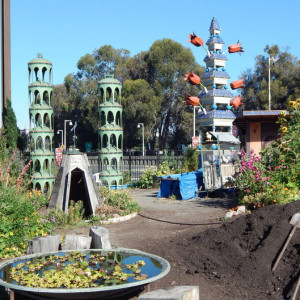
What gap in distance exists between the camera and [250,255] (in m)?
6.24

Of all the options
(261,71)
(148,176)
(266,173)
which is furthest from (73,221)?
(261,71)

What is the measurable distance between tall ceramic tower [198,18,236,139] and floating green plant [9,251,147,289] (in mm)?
14140

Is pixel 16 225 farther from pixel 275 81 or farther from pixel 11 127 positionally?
pixel 275 81

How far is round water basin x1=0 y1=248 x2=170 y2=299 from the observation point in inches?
197

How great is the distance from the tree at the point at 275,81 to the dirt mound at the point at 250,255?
133ft

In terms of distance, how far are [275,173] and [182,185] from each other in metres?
4.42

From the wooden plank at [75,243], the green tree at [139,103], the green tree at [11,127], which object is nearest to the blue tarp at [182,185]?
the green tree at [11,127]

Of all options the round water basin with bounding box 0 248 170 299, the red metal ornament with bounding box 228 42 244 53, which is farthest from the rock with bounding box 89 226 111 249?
the red metal ornament with bounding box 228 42 244 53

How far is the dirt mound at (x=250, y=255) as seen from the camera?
552cm

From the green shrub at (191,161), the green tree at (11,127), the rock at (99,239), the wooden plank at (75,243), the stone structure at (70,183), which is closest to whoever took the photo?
the rock at (99,239)

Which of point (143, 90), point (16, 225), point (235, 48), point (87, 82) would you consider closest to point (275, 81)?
point (143, 90)

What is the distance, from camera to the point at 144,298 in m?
4.36

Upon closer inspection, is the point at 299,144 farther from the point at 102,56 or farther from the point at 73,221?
the point at 102,56

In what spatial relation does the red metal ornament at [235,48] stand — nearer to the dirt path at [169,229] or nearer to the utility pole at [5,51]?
the dirt path at [169,229]
